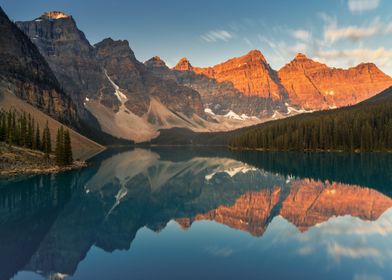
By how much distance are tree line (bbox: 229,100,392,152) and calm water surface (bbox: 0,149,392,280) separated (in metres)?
93.6

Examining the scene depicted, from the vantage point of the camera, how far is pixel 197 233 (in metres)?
24.1

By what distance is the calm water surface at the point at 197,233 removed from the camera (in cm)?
1664

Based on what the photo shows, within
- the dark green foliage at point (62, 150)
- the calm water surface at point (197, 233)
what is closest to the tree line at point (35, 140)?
the dark green foliage at point (62, 150)

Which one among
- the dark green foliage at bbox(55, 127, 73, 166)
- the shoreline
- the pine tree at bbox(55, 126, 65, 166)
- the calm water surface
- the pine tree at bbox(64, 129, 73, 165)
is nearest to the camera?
the calm water surface

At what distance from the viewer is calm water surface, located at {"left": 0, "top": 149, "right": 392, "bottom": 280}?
16641 millimetres

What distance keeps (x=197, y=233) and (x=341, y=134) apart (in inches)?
4969

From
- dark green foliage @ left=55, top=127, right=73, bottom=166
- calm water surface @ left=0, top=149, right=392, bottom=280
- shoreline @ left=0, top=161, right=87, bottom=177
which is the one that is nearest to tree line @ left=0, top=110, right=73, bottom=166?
dark green foliage @ left=55, top=127, right=73, bottom=166

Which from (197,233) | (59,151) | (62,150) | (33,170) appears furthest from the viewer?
(62,150)

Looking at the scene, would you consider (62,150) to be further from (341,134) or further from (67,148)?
(341,134)

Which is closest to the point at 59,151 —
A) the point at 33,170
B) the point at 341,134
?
the point at 33,170

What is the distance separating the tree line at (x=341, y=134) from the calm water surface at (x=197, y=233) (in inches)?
3684

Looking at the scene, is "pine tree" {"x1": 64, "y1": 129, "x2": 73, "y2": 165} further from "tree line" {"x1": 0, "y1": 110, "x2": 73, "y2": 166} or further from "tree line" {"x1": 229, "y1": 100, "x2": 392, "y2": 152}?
"tree line" {"x1": 229, "y1": 100, "x2": 392, "y2": 152}

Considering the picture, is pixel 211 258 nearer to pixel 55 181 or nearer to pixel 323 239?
A: pixel 323 239

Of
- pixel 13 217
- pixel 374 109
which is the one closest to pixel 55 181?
pixel 13 217
